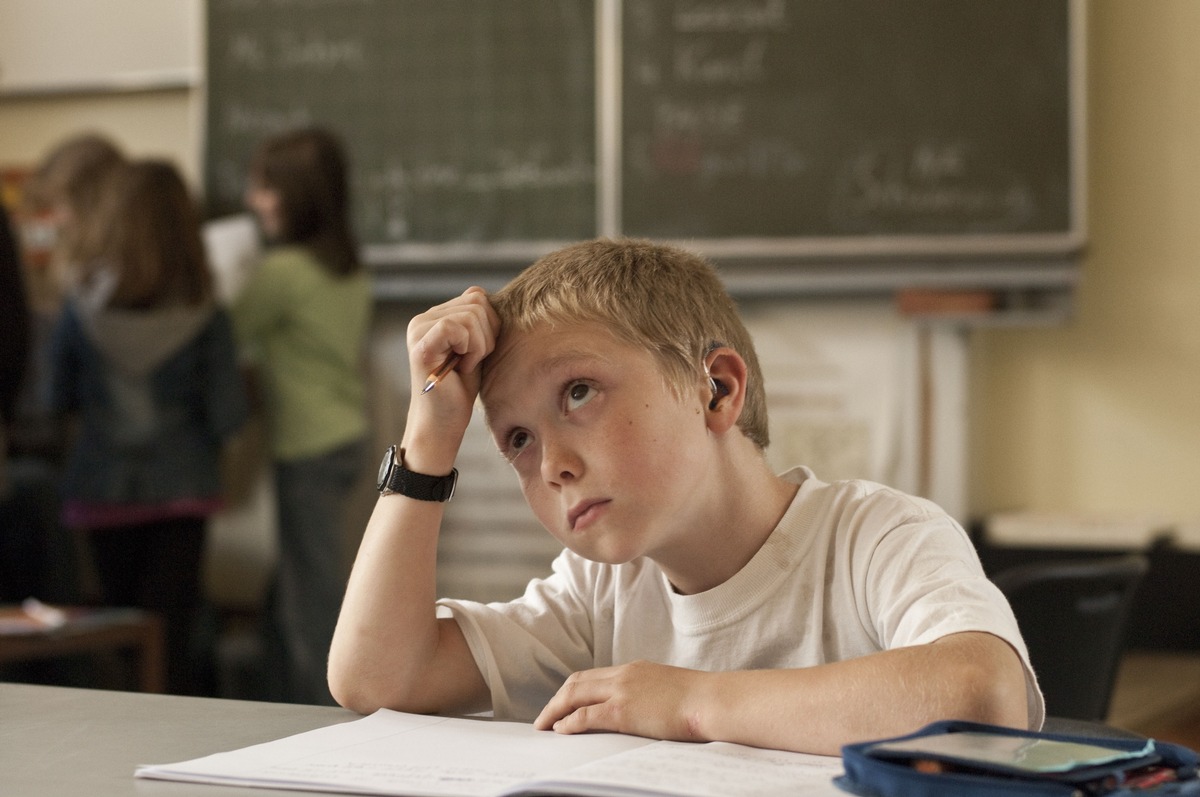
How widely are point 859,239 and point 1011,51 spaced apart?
585 millimetres

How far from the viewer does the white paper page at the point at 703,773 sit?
0.81 metres

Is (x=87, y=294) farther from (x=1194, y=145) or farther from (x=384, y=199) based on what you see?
(x=1194, y=145)

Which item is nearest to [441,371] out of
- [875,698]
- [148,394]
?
[875,698]

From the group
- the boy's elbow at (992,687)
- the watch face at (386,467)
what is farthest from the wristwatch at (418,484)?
the boy's elbow at (992,687)

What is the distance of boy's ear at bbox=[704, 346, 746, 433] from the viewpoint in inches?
49.7

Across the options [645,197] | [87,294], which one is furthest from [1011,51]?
[87,294]

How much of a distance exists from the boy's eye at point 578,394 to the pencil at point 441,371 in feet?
0.41

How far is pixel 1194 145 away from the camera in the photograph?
3490 millimetres

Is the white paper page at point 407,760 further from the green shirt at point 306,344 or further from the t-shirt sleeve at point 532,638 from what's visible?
the green shirt at point 306,344

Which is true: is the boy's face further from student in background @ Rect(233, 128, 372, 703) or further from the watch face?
student in background @ Rect(233, 128, 372, 703)

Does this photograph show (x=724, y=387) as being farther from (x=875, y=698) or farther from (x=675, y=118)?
(x=675, y=118)

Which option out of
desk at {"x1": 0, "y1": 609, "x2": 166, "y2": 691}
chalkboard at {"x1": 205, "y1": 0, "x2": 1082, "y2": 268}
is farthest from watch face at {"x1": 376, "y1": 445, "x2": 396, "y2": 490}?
chalkboard at {"x1": 205, "y1": 0, "x2": 1082, "y2": 268}

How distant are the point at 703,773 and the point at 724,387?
479 millimetres

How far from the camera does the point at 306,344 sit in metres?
3.88
